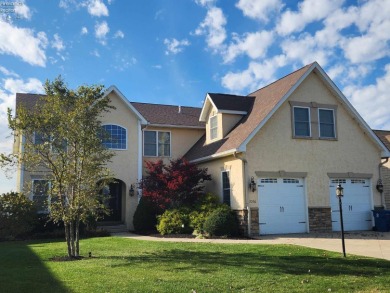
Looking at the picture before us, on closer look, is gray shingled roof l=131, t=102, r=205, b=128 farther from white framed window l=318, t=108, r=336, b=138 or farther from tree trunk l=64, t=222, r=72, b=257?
tree trunk l=64, t=222, r=72, b=257

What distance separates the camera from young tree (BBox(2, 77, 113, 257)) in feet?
38.2

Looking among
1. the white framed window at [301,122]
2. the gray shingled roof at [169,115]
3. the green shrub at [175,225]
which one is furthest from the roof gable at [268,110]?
the gray shingled roof at [169,115]

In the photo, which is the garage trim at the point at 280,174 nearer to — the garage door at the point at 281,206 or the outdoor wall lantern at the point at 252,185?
the garage door at the point at 281,206

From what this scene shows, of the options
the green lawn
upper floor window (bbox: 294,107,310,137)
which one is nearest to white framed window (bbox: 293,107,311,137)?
upper floor window (bbox: 294,107,310,137)

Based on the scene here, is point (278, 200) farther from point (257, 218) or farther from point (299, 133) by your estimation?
point (299, 133)

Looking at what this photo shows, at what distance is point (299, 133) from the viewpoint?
19.1 meters

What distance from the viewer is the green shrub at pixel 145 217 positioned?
64.5 ft

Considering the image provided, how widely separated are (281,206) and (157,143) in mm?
8825

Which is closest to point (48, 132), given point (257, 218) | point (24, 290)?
point (24, 290)

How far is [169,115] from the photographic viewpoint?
25.2 m

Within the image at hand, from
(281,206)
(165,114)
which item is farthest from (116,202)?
(281,206)

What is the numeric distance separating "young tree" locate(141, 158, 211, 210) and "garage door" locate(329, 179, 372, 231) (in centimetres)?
608

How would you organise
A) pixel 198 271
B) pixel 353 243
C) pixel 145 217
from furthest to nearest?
pixel 145 217, pixel 353 243, pixel 198 271

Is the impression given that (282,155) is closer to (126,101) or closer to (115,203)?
(126,101)
